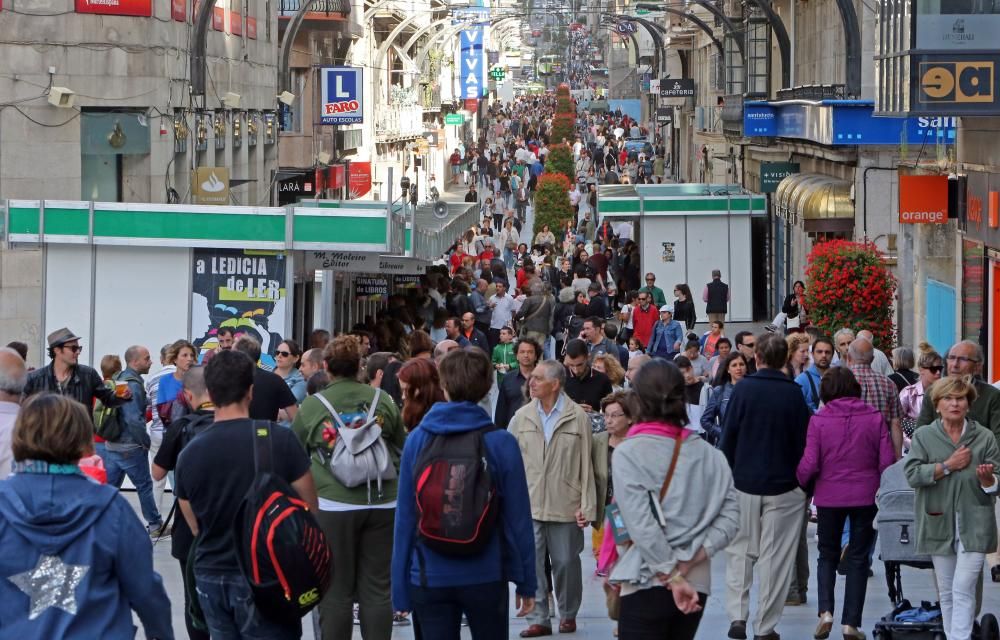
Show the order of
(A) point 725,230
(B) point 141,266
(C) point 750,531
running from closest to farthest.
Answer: (C) point 750,531, (B) point 141,266, (A) point 725,230

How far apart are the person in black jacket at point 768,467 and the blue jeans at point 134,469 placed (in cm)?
460

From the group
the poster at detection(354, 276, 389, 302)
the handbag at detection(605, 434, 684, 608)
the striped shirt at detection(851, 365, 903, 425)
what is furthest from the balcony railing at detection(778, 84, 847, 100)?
the handbag at detection(605, 434, 684, 608)

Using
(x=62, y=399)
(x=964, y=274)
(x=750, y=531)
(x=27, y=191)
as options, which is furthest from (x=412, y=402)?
(x=27, y=191)

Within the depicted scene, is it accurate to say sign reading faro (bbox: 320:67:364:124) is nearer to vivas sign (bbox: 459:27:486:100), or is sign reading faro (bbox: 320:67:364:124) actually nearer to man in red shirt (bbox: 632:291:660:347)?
man in red shirt (bbox: 632:291:660:347)

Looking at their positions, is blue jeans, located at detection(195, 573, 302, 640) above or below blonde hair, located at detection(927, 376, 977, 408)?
below

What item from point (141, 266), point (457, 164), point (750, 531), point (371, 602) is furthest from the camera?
point (457, 164)

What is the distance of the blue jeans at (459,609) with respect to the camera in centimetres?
620

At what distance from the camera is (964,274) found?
60.7 ft

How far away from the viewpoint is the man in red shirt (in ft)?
68.9

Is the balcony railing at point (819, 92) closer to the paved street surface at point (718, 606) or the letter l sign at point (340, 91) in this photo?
the letter l sign at point (340, 91)

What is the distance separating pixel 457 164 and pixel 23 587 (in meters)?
70.1

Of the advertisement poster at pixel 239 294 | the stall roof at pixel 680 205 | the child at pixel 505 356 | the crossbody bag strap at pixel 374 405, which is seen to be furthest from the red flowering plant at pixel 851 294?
the crossbody bag strap at pixel 374 405

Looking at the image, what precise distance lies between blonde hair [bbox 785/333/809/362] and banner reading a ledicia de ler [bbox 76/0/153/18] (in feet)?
45.3

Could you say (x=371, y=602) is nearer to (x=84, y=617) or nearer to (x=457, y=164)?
(x=84, y=617)
